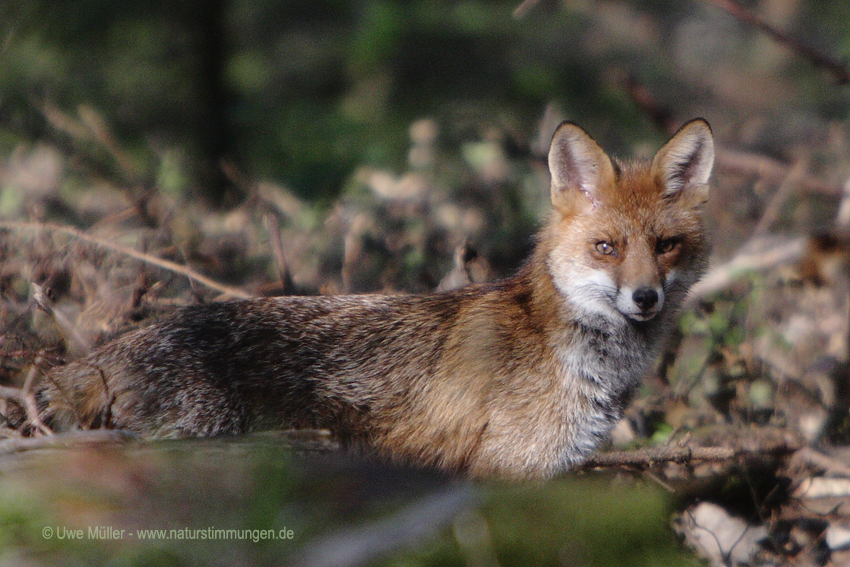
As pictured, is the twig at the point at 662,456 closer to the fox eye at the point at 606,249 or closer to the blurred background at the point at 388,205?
the blurred background at the point at 388,205

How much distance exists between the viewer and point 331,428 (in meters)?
4.05

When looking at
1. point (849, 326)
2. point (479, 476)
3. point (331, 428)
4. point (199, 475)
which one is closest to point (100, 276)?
point (331, 428)

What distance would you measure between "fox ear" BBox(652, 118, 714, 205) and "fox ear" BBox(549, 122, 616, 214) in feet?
1.06

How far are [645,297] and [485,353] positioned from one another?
3.05ft

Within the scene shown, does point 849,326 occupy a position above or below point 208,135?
above

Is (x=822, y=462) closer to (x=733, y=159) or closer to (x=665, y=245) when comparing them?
(x=665, y=245)

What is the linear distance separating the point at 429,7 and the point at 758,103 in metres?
6.17

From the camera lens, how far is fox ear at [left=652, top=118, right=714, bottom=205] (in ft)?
13.8

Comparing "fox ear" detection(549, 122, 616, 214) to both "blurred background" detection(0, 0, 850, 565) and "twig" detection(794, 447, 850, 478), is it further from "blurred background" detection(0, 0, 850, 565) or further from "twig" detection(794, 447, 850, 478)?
"twig" detection(794, 447, 850, 478)

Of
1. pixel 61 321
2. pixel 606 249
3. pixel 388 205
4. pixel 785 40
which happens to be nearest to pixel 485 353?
pixel 606 249

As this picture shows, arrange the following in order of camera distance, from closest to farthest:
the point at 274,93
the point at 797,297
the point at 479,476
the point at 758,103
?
1. the point at 479,476
2. the point at 797,297
3. the point at 274,93
4. the point at 758,103

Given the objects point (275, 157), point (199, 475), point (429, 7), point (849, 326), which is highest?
point (429, 7)

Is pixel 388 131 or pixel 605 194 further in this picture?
pixel 388 131

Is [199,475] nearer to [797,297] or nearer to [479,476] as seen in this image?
[479,476]
